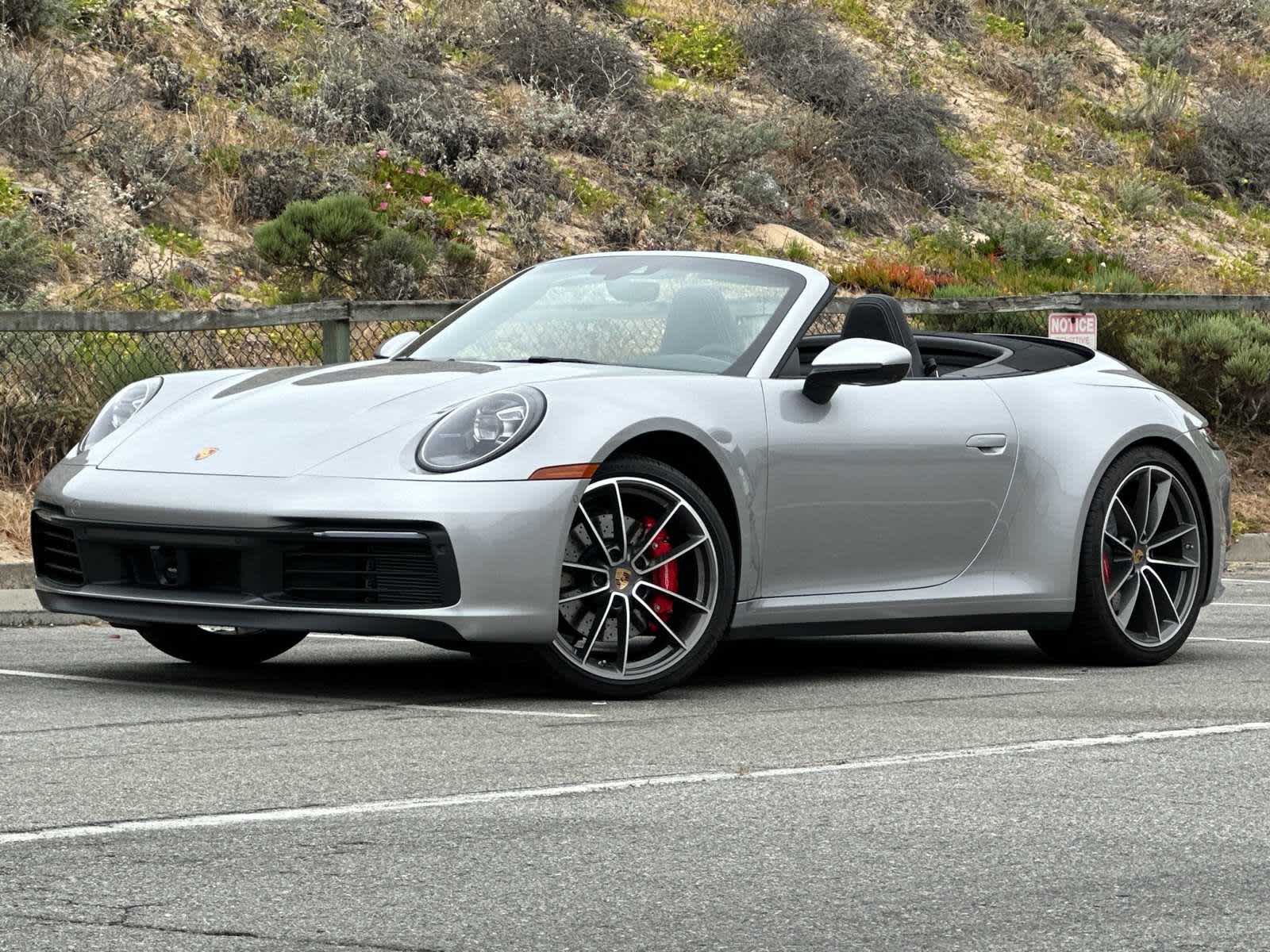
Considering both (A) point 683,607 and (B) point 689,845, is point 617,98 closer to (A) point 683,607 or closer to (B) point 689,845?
(A) point 683,607

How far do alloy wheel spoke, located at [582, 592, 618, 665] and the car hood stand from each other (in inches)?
28.2

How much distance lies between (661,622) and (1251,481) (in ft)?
33.6

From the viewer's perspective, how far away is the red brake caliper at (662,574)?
6.76 meters

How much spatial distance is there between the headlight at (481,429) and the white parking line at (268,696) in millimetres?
751

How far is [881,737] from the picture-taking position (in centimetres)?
616

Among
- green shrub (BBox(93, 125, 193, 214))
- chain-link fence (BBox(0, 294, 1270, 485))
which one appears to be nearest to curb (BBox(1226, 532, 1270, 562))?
chain-link fence (BBox(0, 294, 1270, 485))

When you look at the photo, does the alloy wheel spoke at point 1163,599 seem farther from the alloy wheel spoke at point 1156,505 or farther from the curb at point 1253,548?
the curb at point 1253,548

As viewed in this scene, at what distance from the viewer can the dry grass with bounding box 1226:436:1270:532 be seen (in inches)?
607

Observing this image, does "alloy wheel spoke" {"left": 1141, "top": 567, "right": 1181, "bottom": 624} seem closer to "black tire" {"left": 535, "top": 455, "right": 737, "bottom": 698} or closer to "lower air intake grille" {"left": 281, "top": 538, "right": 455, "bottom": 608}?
"black tire" {"left": 535, "top": 455, "right": 737, "bottom": 698}

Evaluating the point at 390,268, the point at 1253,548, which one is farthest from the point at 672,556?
the point at 390,268

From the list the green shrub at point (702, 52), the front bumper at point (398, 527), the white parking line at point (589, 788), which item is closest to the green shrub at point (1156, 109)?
the green shrub at point (702, 52)

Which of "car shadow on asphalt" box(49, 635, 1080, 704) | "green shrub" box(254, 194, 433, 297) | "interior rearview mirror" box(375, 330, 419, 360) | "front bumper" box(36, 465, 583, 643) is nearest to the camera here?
"front bumper" box(36, 465, 583, 643)

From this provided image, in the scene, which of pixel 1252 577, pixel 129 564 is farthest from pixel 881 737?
→ pixel 1252 577

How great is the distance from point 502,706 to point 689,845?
212 centimetres
